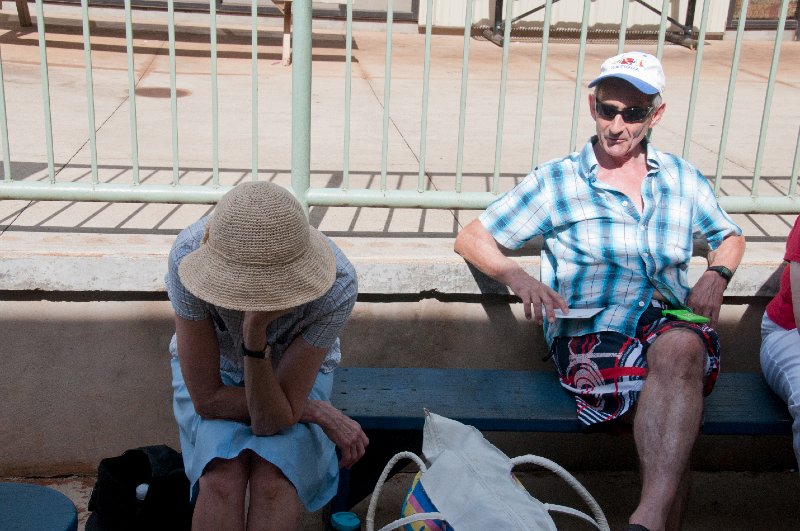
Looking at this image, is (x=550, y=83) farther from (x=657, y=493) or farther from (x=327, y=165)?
(x=657, y=493)

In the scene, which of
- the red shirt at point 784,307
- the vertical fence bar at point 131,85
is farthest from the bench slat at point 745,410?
the vertical fence bar at point 131,85

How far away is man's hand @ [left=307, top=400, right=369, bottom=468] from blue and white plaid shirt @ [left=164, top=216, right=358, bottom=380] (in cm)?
20

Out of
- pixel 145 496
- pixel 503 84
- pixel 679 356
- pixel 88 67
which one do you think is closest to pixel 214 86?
pixel 88 67

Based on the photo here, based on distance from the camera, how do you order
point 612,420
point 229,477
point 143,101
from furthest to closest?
point 143,101
point 612,420
point 229,477

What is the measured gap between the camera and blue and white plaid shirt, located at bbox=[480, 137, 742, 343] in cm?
304

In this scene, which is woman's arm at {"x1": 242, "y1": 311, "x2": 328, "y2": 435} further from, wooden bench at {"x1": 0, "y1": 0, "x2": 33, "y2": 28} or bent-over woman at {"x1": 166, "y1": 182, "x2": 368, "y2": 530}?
wooden bench at {"x1": 0, "y1": 0, "x2": 33, "y2": 28}

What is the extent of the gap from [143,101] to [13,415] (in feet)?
10.8

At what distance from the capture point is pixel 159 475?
268 centimetres

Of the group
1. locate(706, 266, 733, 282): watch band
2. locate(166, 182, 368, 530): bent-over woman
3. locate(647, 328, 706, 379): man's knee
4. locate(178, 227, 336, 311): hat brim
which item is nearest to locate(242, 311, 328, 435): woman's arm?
locate(166, 182, 368, 530): bent-over woman

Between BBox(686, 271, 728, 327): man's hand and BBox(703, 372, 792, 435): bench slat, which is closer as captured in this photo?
BBox(703, 372, 792, 435): bench slat

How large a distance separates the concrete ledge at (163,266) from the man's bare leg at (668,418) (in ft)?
2.08

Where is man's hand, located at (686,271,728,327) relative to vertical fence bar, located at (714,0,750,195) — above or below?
below

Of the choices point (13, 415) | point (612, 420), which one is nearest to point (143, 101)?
point (13, 415)

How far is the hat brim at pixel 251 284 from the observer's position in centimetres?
202
